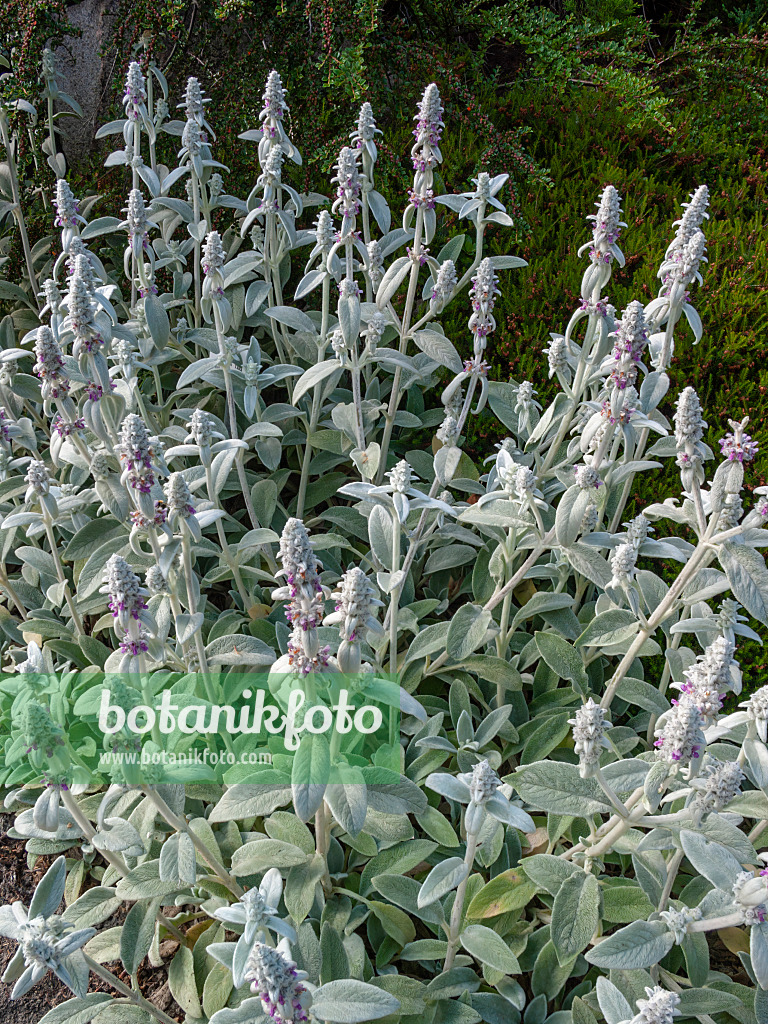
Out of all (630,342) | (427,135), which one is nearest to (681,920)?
(630,342)

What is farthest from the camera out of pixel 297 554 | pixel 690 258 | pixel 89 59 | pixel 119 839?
pixel 89 59

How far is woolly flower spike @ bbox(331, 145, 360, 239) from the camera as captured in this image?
2.25m

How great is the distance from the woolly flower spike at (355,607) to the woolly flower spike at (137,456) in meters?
0.50

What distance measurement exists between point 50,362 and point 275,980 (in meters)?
1.34

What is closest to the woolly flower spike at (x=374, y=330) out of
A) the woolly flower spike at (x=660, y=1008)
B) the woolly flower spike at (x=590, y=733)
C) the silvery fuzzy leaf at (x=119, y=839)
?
the woolly flower spike at (x=590, y=733)

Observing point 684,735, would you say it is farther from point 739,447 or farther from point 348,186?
point 348,186

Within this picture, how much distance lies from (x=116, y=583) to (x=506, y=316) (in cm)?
245

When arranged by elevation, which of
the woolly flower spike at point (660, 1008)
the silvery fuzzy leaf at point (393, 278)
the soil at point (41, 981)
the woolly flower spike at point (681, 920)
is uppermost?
the silvery fuzzy leaf at point (393, 278)

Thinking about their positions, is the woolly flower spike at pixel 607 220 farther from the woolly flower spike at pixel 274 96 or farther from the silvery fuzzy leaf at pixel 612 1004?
the silvery fuzzy leaf at pixel 612 1004

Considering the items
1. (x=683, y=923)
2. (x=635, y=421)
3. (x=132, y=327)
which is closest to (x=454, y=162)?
(x=132, y=327)

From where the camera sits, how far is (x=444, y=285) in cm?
245

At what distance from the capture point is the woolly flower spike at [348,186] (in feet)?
→ 7.38

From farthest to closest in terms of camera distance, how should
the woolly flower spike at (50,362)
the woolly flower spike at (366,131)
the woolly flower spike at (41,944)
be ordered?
1. the woolly flower spike at (366,131)
2. the woolly flower spike at (50,362)
3. the woolly flower spike at (41,944)

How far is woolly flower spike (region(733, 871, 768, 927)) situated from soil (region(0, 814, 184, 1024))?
4.52ft
